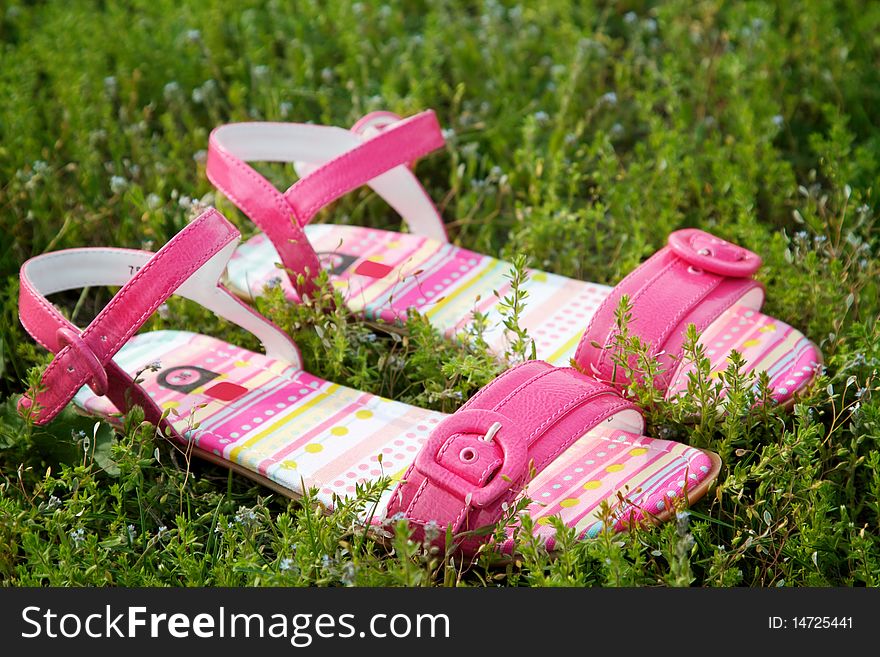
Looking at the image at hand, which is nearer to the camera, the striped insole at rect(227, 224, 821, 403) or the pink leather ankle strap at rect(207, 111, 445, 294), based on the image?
the striped insole at rect(227, 224, 821, 403)

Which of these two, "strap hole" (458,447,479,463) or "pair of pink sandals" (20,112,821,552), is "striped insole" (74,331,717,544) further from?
"strap hole" (458,447,479,463)

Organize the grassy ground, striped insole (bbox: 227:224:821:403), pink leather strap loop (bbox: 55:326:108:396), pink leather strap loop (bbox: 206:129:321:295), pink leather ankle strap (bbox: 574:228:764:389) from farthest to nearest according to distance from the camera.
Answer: pink leather strap loop (bbox: 206:129:321:295) → striped insole (bbox: 227:224:821:403) → pink leather ankle strap (bbox: 574:228:764:389) → pink leather strap loop (bbox: 55:326:108:396) → the grassy ground

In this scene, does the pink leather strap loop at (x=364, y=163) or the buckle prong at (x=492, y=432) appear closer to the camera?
the buckle prong at (x=492, y=432)

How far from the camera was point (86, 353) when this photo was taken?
2396mm

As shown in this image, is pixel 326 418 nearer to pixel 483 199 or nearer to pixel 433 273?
pixel 433 273

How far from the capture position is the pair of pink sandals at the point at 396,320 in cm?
221

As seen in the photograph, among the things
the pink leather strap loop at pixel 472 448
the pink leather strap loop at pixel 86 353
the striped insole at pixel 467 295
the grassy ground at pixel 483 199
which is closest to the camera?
the pink leather strap loop at pixel 472 448

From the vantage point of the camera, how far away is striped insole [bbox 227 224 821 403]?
2689 millimetres

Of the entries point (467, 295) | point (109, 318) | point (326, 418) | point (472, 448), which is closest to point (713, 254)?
point (467, 295)

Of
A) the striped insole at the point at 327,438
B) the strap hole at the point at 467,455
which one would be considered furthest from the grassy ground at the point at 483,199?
the strap hole at the point at 467,455

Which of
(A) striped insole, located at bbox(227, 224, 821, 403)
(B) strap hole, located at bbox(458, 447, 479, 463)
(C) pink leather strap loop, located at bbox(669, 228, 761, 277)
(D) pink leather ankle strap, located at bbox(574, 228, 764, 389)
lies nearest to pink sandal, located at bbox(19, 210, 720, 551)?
(B) strap hole, located at bbox(458, 447, 479, 463)

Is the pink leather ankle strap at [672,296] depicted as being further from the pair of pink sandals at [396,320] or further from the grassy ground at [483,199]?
the grassy ground at [483,199]

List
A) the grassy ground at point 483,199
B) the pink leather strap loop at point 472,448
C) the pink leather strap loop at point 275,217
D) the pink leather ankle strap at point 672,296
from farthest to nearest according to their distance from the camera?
the pink leather strap loop at point 275,217 → the pink leather ankle strap at point 672,296 → the grassy ground at point 483,199 → the pink leather strap loop at point 472,448

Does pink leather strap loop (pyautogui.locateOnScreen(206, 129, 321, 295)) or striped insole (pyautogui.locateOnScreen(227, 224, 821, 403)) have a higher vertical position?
pink leather strap loop (pyautogui.locateOnScreen(206, 129, 321, 295))
